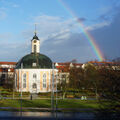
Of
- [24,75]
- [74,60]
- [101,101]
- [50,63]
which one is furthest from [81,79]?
[101,101]

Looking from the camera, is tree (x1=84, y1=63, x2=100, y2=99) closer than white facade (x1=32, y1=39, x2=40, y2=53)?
Yes

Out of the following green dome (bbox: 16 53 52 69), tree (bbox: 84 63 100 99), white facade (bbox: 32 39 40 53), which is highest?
white facade (bbox: 32 39 40 53)

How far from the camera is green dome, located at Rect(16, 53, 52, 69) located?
73438 mm

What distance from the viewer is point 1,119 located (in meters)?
23.3

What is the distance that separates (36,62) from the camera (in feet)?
241

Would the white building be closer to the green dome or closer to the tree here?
the green dome

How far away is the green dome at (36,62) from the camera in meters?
73.4

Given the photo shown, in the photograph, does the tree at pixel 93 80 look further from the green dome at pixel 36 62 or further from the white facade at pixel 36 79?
the green dome at pixel 36 62

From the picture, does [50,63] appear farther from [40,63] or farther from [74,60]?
[74,60]

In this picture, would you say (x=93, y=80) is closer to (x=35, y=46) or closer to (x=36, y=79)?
(x=36, y=79)

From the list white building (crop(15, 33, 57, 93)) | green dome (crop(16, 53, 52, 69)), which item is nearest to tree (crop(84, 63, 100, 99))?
white building (crop(15, 33, 57, 93))

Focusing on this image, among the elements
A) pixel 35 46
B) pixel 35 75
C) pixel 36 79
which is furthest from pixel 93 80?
pixel 35 46

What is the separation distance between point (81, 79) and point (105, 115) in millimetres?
67803

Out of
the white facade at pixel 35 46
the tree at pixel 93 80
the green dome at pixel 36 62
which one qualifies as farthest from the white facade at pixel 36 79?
the tree at pixel 93 80
